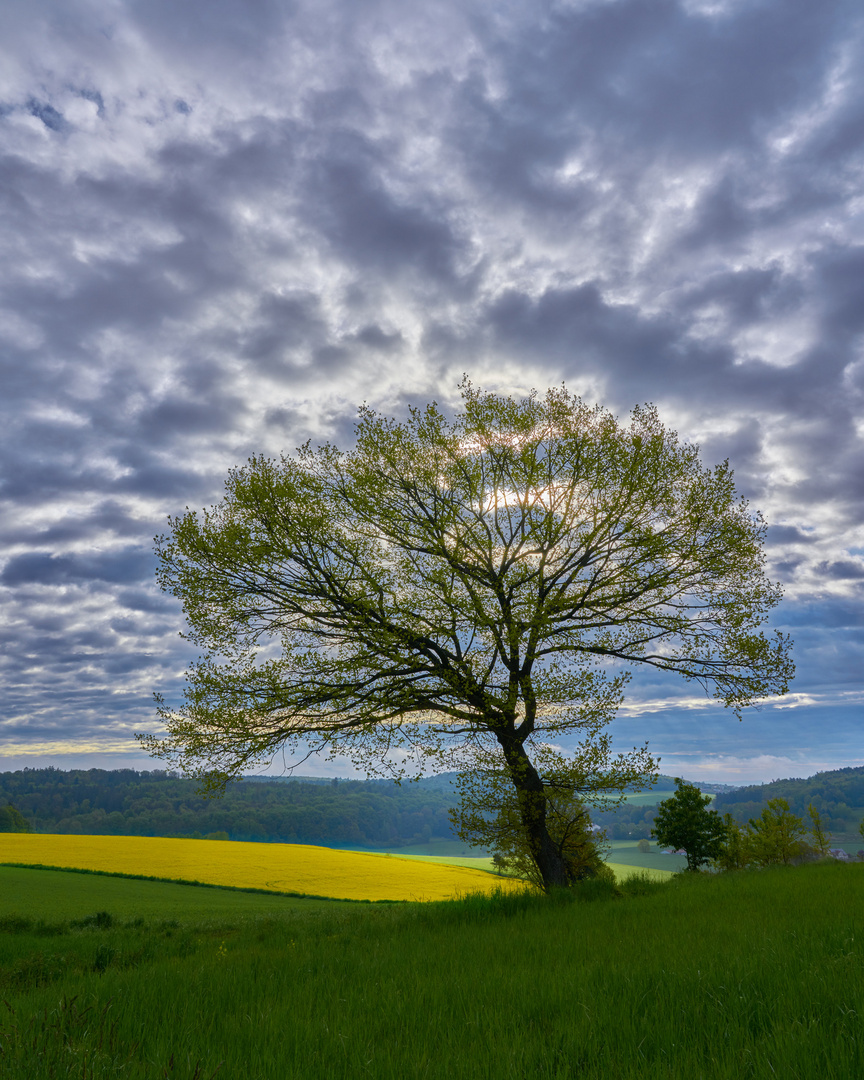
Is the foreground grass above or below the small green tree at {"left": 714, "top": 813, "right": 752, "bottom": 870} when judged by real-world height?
above

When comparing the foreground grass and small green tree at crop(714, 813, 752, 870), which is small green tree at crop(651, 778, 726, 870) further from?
the foreground grass

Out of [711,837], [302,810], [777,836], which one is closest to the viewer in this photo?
[711,837]

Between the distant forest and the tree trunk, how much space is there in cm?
9066

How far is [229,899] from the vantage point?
114 ft

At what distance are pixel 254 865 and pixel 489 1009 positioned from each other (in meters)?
54.3

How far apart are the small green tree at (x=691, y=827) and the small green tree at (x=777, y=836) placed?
273cm

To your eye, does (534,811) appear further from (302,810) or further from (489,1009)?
(302,810)

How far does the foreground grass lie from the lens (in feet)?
12.5

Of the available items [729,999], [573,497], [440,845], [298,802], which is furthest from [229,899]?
[440,845]

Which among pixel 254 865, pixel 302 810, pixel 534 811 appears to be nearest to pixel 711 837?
pixel 534 811

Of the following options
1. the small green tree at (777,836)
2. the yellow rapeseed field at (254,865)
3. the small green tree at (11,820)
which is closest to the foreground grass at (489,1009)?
the yellow rapeseed field at (254,865)

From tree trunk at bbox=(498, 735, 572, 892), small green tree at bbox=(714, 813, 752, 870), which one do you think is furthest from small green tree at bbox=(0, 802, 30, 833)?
tree trunk at bbox=(498, 735, 572, 892)

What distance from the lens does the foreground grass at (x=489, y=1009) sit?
12.5 ft

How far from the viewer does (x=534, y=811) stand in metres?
17.1
